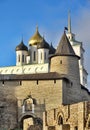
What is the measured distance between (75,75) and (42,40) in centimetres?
2208

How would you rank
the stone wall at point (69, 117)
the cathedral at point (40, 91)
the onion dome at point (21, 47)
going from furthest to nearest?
the onion dome at point (21, 47) → the cathedral at point (40, 91) → the stone wall at point (69, 117)

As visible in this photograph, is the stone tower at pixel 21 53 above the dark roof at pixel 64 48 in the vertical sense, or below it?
above

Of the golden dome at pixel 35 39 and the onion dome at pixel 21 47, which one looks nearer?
the golden dome at pixel 35 39

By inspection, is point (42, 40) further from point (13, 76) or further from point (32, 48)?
point (13, 76)

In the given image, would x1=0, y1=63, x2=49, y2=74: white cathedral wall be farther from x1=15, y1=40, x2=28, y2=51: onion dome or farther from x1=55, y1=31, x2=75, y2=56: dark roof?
x1=55, y1=31, x2=75, y2=56: dark roof

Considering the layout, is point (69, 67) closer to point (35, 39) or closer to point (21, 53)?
point (35, 39)

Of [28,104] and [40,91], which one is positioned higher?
[40,91]

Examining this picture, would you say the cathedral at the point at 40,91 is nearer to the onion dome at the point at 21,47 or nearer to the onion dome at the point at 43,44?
the onion dome at the point at 43,44

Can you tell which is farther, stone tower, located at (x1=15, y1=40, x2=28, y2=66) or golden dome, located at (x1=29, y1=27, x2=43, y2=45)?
stone tower, located at (x1=15, y1=40, x2=28, y2=66)

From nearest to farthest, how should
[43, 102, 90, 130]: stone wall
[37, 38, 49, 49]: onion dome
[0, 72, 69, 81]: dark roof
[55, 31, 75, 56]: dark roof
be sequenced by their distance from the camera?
1. [43, 102, 90, 130]: stone wall
2. [0, 72, 69, 81]: dark roof
3. [55, 31, 75, 56]: dark roof
4. [37, 38, 49, 49]: onion dome

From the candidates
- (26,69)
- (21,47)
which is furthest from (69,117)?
(21,47)

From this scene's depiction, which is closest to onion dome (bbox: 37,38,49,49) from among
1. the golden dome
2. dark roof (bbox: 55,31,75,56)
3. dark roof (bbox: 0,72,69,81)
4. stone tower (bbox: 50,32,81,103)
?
the golden dome

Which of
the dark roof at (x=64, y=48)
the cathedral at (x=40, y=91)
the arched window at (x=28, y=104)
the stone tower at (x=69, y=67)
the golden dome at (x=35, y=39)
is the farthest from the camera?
the golden dome at (x=35, y=39)

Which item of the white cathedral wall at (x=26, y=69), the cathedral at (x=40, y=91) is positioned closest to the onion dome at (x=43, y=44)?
the white cathedral wall at (x=26, y=69)
